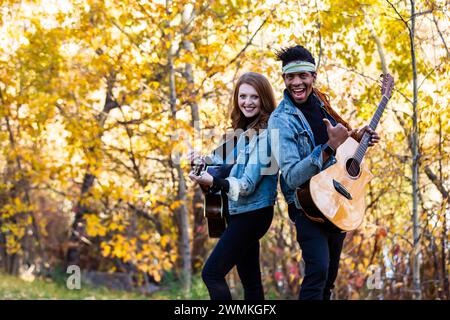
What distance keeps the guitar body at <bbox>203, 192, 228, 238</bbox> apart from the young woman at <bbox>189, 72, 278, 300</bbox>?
0.16 feet

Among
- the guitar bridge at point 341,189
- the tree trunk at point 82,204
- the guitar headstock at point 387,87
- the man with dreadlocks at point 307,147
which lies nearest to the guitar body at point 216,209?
the man with dreadlocks at point 307,147

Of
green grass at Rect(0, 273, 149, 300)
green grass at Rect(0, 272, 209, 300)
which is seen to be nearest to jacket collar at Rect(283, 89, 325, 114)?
green grass at Rect(0, 272, 209, 300)

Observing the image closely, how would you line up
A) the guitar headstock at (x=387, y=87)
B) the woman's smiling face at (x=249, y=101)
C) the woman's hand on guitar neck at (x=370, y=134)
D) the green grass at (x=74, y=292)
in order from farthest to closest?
the green grass at (x=74, y=292) → the woman's smiling face at (x=249, y=101) → the guitar headstock at (x=387, y=87) → the woman's hand on guitar neck at (x=370, y=134)

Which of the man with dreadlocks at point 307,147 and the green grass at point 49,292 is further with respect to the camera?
the green grass at point 49,292

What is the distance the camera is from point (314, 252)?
327cm

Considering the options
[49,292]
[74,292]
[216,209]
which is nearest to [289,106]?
[216,209]

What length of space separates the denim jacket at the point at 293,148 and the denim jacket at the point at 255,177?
10 centimetres

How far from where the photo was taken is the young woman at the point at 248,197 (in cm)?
355

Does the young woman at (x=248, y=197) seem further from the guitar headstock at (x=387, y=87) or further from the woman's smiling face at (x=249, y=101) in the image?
the guitar headstock at (x=387, y=87)

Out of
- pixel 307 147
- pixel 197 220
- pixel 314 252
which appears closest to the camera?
pixel 314 252

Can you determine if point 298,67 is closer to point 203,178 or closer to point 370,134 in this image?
point 370,134

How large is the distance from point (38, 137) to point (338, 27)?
479 centimetres

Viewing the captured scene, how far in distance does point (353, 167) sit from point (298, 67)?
58cm

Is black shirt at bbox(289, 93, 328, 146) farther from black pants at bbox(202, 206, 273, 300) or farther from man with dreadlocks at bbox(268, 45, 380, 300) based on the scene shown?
black pants at bbox(202, 206, 273, 300)
